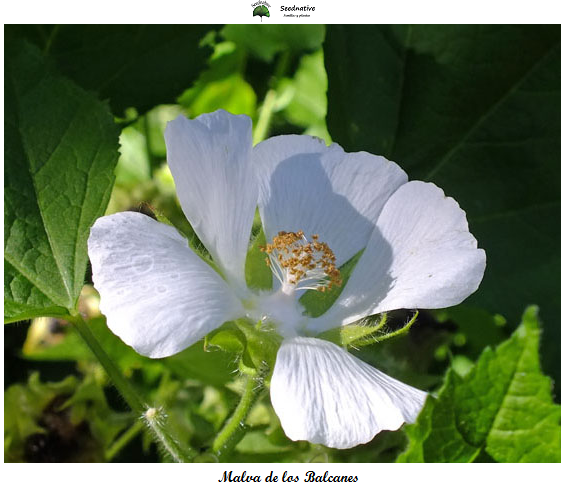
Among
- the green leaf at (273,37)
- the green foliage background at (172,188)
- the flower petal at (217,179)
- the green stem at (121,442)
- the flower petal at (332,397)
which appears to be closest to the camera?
the flower petal at (332,397)

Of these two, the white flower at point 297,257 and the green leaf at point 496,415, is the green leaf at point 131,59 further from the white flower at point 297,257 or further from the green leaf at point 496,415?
the green leaf at point 496,415

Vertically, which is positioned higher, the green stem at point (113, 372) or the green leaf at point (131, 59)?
the green leaf at point (131, 59)

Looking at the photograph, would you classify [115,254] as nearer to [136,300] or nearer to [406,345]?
[136,300]

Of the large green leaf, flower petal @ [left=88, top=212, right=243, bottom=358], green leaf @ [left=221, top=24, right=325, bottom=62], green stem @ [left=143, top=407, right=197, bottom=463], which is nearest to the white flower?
flower petal @ [left=88, top=212, right=243, bottom=358]

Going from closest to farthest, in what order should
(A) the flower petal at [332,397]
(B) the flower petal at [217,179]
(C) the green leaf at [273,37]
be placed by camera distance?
1. (A) the flower petal at [332,397]
2. (B) the flower petal at [217,179]
3. (C) the green leaf at [273,37]

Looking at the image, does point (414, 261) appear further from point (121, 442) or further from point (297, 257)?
point (121, 442)

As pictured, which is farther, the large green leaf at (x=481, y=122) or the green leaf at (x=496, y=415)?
the large green leaf at (x=481, y=122)

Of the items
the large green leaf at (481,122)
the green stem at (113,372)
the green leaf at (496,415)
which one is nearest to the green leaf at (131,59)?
the large green leaf at (481,122)
